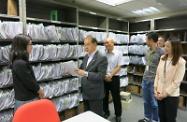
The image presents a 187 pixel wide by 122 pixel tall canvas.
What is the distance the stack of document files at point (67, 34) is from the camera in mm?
2586

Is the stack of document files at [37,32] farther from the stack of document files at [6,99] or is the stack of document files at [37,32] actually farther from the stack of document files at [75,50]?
the stack of document files at [6,99]

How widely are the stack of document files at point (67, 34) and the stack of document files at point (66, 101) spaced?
Result: 3.70 feet

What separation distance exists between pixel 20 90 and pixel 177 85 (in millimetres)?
1920

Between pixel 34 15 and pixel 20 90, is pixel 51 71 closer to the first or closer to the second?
pixel 20 90

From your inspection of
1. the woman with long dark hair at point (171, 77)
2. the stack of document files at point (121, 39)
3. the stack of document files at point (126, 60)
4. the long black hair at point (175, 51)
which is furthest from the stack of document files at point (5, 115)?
the stack of document files at point (126, 60)

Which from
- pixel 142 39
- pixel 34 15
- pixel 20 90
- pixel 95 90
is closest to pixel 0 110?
pixel 20 90

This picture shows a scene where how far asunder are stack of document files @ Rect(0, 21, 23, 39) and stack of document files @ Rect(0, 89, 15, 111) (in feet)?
2.59

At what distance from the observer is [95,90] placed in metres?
1.91

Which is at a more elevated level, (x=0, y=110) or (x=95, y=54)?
(x=95, y=54)

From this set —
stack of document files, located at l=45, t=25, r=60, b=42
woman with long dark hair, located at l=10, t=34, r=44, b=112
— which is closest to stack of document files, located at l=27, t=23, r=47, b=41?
stack of document files, located at l=45, t=25, r=60, b=42

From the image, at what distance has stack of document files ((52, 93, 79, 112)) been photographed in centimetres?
265

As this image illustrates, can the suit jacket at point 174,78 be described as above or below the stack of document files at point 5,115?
above

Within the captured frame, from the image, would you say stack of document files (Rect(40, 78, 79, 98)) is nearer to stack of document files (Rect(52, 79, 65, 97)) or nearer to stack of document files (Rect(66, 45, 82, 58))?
stack of document files (Rect(52, 79, 65, 97))

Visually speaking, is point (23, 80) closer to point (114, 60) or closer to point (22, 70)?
point (22, 70)
